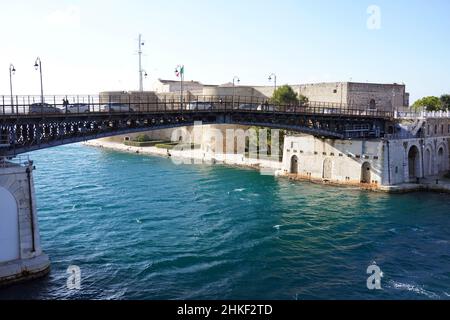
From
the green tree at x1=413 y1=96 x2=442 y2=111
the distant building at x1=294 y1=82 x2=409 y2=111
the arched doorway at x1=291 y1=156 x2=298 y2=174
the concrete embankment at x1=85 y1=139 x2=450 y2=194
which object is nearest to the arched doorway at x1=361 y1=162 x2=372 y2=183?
the concrete embankment at x1=85 y1=139 x2=450 y2=194

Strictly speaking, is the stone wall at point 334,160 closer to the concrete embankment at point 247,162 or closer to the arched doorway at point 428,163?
the concrete embankment at point 247,162

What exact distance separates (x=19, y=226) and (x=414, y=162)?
1586 inches

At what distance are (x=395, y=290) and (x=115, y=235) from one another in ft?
50.5

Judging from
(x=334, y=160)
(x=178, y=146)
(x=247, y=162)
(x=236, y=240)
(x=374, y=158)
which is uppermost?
(x=374, y=158)

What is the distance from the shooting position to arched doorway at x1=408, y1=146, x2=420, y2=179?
166 ft

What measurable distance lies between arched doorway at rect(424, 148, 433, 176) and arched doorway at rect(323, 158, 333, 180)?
10345mm

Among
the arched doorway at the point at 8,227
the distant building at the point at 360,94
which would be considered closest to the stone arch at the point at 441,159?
the distant building at the point at 360,94

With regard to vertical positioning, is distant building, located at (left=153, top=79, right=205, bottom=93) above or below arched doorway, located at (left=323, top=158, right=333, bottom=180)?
above

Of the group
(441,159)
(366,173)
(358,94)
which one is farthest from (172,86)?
(366,173)

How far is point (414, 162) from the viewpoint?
51094 mm

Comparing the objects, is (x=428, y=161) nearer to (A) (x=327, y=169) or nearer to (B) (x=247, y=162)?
(A) (x=327, y=169)

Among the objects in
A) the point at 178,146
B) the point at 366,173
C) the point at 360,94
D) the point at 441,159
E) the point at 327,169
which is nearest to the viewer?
the point at 366,173

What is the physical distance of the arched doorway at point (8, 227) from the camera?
22125 millimetres

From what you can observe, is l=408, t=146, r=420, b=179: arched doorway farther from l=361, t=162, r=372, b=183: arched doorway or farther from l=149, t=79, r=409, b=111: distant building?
l=149, t=79, r=409, b=111: distant building
